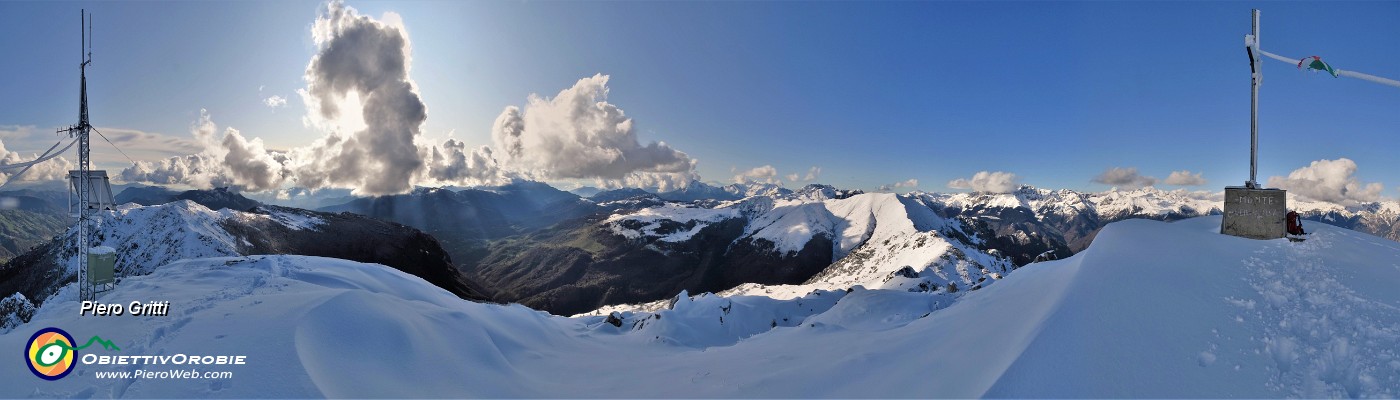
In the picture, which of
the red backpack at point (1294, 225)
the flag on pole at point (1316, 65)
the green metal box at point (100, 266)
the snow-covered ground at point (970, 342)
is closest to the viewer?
the snow-covered ground at point (970, 342)

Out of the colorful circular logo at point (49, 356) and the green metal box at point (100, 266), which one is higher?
the green metal box at point (100, 266)

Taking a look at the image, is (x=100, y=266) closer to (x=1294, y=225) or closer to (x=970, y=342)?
(x=970, y=342)

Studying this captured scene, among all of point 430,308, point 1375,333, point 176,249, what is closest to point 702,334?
point 430,308

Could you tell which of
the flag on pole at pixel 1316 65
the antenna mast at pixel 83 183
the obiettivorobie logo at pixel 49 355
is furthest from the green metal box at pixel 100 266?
the flag on pole at pixel 1316 65

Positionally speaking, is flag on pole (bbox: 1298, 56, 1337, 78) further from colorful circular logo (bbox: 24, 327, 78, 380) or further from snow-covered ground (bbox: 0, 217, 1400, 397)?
colorful circular logo (bbox: 24, 327, 78, 380)

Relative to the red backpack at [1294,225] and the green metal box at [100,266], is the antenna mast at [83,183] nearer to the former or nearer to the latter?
the green metal box at [100,266]

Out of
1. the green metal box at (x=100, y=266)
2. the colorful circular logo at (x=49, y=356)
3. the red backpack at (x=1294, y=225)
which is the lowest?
the colorful circular logo at (x=49, y=356)

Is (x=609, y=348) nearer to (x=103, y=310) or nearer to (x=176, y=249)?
(x=103, y=310)
